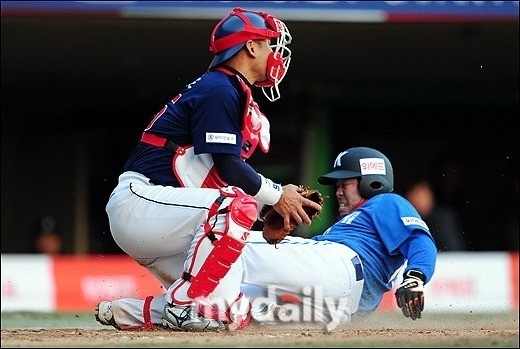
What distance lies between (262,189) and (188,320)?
2.43ft

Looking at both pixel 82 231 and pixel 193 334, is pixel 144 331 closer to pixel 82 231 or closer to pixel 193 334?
pixel 193 334

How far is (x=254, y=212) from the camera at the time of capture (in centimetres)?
561

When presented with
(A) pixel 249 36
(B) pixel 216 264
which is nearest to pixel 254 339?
(B) pixel 216 264

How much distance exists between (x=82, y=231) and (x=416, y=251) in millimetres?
10985

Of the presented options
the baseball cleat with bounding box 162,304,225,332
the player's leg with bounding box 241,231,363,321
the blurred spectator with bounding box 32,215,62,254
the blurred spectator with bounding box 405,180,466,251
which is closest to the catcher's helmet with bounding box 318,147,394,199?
the player's leg with bounding box 241,231,363,321

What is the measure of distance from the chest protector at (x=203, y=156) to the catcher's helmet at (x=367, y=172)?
0.97 m

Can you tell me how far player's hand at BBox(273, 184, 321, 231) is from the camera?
575 centimetres

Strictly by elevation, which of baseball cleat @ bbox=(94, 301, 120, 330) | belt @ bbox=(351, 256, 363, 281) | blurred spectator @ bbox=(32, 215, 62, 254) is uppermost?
belt @ bbox=(351, 256, 363, 281)

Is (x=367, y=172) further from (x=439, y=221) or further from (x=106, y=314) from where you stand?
(x=439, y=221)

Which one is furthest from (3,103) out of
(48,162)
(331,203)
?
(331,203)

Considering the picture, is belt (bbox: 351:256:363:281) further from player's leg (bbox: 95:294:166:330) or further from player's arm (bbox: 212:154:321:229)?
player's leg (bbox: 95:294:166:330)

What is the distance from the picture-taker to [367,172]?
680cm

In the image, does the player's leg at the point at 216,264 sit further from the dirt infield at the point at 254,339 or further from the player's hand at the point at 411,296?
the player's hand at the point at 411,296

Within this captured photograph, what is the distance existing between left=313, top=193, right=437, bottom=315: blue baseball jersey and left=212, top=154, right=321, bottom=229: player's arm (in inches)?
26.7
